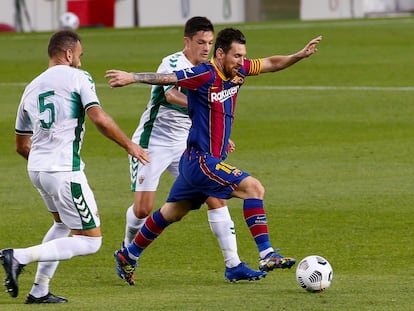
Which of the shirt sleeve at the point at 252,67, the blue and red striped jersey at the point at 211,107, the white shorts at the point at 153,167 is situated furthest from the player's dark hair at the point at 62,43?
the white shorts at the point at 153,167

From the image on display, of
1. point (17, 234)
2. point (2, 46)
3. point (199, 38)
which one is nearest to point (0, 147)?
point (17, 234)

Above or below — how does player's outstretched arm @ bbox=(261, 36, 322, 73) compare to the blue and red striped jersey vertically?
above

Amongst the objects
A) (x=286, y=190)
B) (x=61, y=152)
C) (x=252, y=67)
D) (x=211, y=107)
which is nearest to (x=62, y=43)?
(x=61, y=152)

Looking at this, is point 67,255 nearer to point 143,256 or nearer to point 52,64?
point 52,64

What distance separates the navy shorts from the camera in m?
9.74

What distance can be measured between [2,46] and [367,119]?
14.1m

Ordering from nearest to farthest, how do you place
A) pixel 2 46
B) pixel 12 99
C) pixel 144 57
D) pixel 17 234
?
pixel 17 234, pixel 12 99, pixel 144 57, pixel 2 46

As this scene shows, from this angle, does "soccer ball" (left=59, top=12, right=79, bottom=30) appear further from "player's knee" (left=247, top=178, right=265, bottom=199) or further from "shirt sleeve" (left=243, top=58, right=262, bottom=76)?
"player's knee" (left=247, top=178, right=265, bottom=199)

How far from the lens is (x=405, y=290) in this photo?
930 centimetres

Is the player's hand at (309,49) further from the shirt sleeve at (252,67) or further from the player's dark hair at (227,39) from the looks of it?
the player's dark hair at (227,39)

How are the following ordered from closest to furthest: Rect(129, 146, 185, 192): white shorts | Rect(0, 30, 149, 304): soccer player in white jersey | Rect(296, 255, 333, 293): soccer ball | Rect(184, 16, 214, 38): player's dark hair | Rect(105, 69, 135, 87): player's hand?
1. Rect(0, 30, 149, 304): soccer player in white jersey
2. Rect(105, 69, 135, 87): player's hand
3. Rect(296, 255, 333, 293): soccer ball
4. Rect(184, 16, 214, 38): player's dark hair
5. Rect(129, 146, 185, 192): white shorts

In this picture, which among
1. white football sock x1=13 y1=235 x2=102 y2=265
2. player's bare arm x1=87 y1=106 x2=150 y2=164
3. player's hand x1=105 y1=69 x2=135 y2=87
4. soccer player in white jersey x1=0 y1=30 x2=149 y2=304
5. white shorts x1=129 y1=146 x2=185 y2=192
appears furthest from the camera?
white shorts x1=129 y1=146 x2=185 y2=192

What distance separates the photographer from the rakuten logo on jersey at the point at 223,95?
988cm

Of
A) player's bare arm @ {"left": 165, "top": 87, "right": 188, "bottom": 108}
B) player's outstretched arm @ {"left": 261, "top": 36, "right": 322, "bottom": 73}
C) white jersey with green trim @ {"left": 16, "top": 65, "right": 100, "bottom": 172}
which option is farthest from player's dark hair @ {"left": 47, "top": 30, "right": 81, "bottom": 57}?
player's outstretched arm @ {"left": 261, "top": 36, "right": 322, "bottom": 73}
